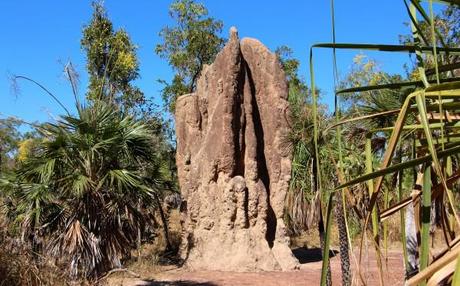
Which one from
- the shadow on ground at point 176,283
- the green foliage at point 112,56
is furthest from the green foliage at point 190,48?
the shadow on ground at point 176,283

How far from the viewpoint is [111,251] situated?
37.7ft

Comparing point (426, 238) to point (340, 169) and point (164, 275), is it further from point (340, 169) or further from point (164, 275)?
point (164, 275)

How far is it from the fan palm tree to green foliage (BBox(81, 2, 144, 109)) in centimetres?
1410

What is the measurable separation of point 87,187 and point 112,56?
1647 cm

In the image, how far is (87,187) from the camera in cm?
1138

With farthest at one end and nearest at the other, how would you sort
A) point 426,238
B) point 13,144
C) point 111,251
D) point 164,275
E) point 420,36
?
point 13,144
point 164,275
point 111,251
point 420,36
point 426,238

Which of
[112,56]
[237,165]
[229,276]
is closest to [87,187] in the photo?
[229,276]

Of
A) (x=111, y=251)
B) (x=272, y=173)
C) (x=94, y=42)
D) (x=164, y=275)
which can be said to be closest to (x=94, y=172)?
(x=111, y=251)

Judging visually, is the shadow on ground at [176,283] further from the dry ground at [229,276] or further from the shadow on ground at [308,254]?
the shadow on ground at [308,254]

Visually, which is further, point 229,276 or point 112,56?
point 112,56

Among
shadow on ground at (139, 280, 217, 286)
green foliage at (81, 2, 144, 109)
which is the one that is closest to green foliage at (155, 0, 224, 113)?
green foliage at (81, 2, 144, 109)

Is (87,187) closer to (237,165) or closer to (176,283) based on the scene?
(176,283)

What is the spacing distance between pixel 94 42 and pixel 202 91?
10.9 meters

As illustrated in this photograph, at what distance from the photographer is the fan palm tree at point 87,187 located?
11383mm
